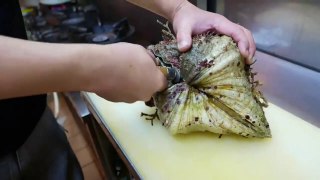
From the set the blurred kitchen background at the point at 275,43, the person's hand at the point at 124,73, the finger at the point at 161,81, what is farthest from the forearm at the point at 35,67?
the blurred kitchen background at the point at 275,43

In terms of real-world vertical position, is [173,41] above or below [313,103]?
above

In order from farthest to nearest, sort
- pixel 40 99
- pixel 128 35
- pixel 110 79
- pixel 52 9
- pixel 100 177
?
pixel 52 9 → pixel 100 177 → pixel 128 35 → pixel 40 99 → pixel 110 79

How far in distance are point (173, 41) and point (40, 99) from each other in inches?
12.4

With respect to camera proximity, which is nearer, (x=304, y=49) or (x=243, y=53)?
(x=243, y=53)

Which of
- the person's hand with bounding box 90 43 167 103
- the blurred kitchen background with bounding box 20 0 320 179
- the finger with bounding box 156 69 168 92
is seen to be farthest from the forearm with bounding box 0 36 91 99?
the blurred kitchen background with bounding box 20 0 320 179

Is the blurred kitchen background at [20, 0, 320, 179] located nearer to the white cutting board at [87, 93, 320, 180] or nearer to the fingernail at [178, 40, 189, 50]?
the white cutting board at [87, 93, 320, 180]

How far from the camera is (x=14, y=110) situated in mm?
610

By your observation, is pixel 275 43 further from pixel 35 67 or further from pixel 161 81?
pixel 35 67

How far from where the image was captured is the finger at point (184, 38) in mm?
558

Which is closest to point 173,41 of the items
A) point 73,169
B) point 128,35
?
point 73,169

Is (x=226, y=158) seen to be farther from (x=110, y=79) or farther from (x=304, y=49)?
(x=304, y=49)

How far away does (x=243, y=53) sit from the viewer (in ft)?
1.80

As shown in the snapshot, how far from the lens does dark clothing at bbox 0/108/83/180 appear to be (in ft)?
2.01

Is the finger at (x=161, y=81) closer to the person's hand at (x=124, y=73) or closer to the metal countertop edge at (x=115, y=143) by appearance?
the person's hand at (x=124, y=73)
